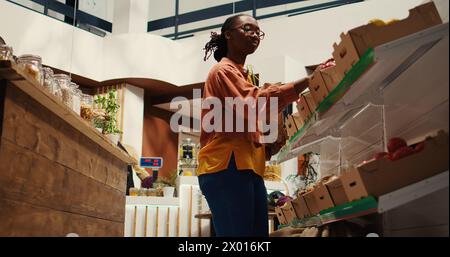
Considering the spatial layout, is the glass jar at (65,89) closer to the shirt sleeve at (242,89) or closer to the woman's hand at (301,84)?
the shirt sleeve at (242,89)

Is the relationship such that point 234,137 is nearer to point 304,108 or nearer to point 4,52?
point 304,108

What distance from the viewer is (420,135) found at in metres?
1.54

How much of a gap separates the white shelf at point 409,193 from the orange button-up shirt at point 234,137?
67cm

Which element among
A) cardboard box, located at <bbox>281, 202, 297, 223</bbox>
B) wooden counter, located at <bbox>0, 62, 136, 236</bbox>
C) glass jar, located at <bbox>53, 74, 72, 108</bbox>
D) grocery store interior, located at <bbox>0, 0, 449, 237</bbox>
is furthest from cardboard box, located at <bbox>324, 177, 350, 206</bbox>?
glass jar, located at <bbox>53, 74, 72, 108</bbox>

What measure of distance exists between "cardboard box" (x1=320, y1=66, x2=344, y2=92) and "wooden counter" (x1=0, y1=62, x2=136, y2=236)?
0.96 meters

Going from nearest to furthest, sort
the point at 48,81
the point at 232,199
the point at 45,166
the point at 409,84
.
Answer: the point at 409,84
the point at 232,199
the point at 45,166
the point at 48,81

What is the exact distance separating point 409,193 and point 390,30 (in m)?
0.42

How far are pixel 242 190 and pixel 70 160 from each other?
3.14 feet

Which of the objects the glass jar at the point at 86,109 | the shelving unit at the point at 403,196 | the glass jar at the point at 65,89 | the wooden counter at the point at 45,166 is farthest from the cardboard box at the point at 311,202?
the glass jar at the point at 86,109

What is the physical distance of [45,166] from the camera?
211 cm

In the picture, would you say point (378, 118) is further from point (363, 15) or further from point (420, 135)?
point (363, 15)

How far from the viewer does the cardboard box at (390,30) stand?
1.40 metres

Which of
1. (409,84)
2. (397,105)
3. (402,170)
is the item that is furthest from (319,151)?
(402,170)
